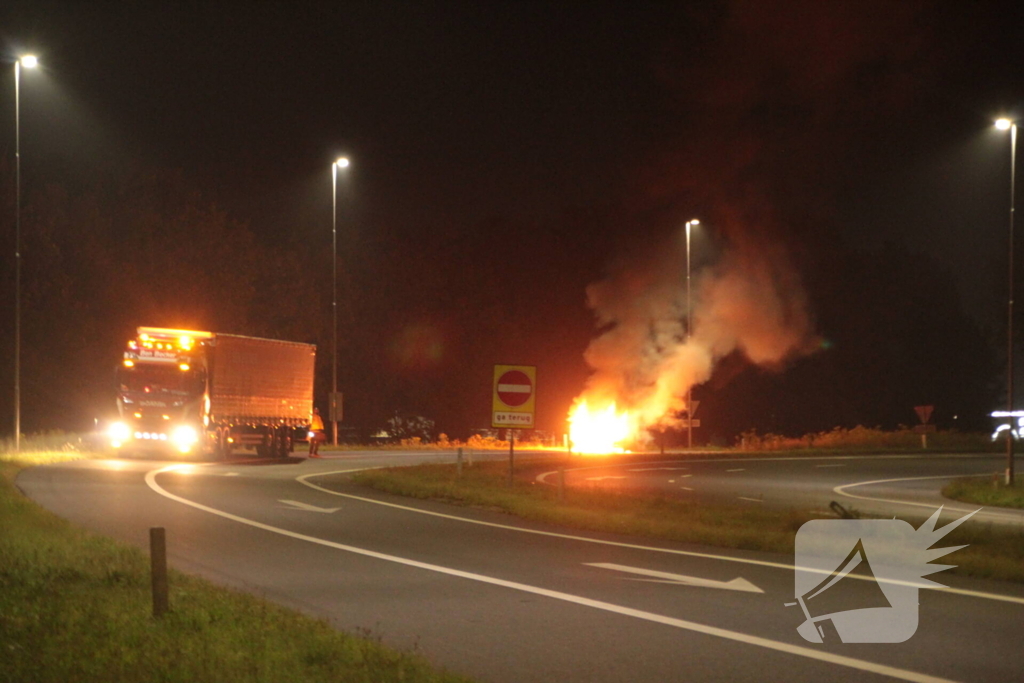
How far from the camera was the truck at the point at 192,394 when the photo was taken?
35719 millimetres

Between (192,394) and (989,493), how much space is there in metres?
22.8

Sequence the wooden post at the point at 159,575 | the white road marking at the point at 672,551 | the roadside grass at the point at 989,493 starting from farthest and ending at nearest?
1. the roadside grass at the point at 989,493
2. the white road marking at the point at 672,551
3. the wooden post at the point at 159,575

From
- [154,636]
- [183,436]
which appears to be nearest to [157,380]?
[183,436]

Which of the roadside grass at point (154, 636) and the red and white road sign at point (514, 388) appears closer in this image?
the roadside grass at point (154, 636)

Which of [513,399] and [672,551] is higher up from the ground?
[513,399]

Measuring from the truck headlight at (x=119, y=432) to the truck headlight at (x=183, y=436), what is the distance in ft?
4.54

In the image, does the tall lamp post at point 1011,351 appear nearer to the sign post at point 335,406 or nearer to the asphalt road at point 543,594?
the asphalt road at point 543,594

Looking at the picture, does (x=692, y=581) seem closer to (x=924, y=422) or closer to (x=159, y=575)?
(x=159, y=575)

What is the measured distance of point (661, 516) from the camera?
63.0ft

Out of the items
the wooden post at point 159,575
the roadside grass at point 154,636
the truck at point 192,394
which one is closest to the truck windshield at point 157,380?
the truck at point 192,394

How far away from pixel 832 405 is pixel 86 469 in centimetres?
6604
